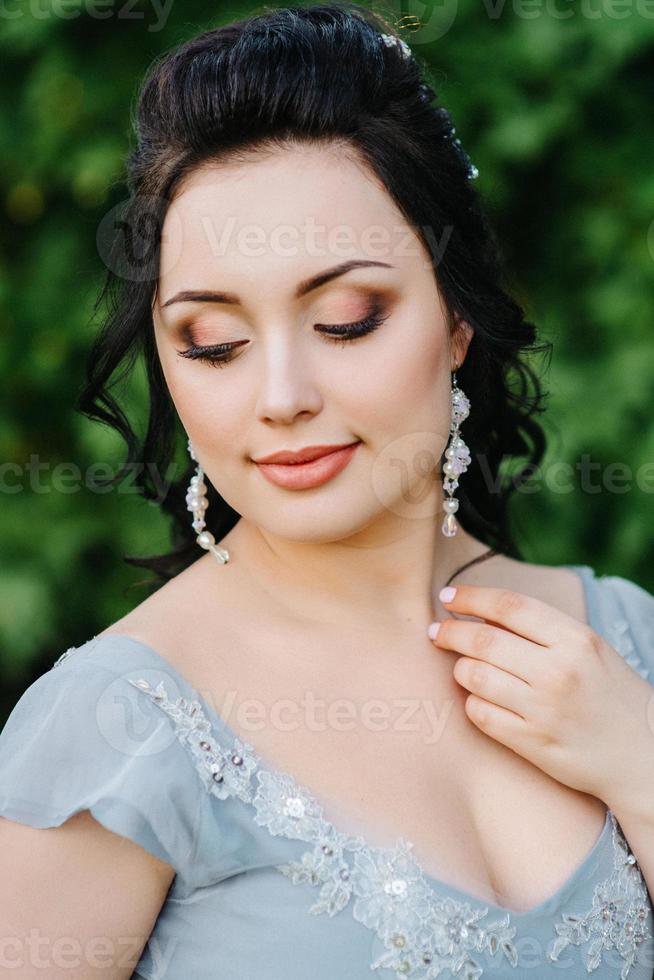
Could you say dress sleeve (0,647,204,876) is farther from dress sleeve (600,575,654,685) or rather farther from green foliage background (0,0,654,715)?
green foliage background (0,0,654,715)

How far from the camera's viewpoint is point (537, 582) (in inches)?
86.4

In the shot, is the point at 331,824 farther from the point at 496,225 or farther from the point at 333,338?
the point at 496,225

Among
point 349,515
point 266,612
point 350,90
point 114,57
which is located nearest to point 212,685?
point 266,612

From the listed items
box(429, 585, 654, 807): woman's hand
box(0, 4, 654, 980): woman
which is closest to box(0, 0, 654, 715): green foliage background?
→ box(0, 4, 654, 980): woman

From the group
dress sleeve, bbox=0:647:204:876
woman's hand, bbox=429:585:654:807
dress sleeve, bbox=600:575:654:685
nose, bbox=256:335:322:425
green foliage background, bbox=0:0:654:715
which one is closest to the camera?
dress sleeve, bbox=0:647:204:876

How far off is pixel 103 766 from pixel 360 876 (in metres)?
0.38

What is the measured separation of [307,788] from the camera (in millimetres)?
1579

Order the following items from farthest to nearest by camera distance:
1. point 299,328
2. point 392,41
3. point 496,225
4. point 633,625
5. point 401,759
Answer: point 496,225 → point 633,625 → point 392,41 → point 401,759 → point 299,328

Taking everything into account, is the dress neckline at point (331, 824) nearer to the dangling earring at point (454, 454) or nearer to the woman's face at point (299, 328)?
the woman's face at point (299, 328)

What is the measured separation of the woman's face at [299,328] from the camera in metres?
1.55

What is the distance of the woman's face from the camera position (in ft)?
5.10

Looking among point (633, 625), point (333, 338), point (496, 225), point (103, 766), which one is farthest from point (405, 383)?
point (496, 225)

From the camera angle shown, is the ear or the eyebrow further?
the ear

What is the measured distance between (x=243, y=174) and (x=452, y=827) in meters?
0.99
